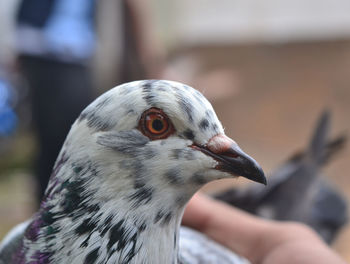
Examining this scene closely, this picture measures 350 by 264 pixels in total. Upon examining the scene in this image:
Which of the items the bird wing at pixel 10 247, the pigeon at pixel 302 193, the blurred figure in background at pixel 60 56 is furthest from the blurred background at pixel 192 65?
the bird wing at pixel 10 247

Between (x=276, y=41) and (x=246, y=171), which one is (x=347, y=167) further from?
(x=276, y=41)

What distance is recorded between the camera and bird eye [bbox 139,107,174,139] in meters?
0.98

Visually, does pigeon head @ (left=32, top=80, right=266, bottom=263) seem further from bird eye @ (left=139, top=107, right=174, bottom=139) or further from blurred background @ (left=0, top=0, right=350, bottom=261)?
blurred background @ (left=0, top=0, right=350, bottom=261)

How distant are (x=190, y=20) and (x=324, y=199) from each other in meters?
7.62

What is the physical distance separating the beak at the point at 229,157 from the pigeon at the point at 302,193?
83 cm

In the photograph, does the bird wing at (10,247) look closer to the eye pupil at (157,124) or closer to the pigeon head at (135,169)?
the pigeon head at (135,169)

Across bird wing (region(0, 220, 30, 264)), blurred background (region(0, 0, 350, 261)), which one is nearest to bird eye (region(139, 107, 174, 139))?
blurred background (region(0, 0, 350, 261))

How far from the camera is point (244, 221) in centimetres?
165

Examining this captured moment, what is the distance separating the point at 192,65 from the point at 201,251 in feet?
21.9

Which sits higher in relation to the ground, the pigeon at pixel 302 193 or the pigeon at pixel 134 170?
the pigeon at pixel 134 170

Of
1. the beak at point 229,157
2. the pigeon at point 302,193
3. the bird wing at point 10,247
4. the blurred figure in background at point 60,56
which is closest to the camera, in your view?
the beak at point 229,157

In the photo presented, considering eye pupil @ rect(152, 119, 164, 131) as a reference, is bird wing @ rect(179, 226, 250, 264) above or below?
below

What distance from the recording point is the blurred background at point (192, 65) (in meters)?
2.82

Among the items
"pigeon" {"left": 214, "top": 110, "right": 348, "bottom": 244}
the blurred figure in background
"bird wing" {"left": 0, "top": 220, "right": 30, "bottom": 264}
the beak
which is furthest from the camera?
the blurred figure in background
